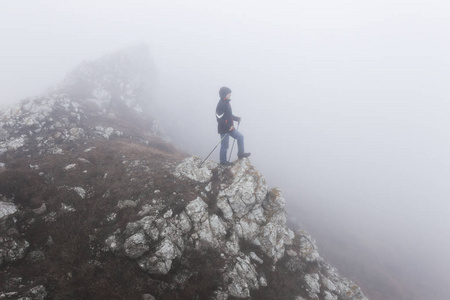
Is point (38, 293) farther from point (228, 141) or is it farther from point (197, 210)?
point (228, 141)

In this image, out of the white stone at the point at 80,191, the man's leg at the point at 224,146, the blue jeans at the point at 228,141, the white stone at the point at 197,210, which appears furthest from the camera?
the man's leg at the point at 224,146

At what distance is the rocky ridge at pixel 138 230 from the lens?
26.6 ft

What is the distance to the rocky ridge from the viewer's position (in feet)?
26.6

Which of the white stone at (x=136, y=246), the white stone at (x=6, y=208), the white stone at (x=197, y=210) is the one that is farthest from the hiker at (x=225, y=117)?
the white stone at (x=6, y=208)

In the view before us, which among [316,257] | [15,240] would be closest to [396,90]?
[316,257]

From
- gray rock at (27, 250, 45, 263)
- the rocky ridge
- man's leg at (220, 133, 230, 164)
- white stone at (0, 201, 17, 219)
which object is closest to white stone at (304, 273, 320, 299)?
the rocky ridge

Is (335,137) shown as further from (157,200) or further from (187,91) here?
(157,200)

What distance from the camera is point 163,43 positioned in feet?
458

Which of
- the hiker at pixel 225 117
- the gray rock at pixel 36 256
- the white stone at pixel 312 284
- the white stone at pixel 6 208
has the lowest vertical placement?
the white stone at pixel 312 284

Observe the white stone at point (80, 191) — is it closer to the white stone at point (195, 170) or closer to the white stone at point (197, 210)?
the white stone at point (195, 170)

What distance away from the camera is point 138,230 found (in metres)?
10.1

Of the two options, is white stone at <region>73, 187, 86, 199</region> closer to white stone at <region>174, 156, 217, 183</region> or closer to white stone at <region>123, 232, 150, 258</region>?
white stone at <region>123, 232, 150, 258</region>

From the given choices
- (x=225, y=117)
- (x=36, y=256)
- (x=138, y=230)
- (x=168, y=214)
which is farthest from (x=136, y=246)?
(x=225, y=117)

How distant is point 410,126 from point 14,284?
16918 centimetres
